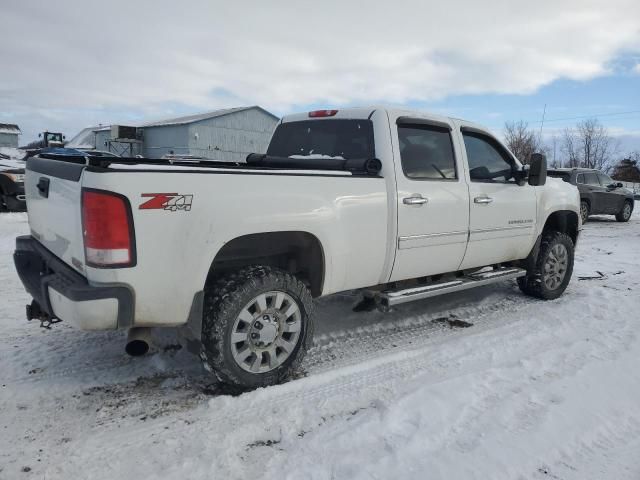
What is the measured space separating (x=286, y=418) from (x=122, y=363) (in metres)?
1.47

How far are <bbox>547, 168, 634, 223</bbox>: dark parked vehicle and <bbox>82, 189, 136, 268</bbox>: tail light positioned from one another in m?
13.6

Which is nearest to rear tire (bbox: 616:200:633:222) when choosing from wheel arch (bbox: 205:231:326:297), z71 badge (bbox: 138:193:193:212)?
wheel arch (bbox: 205:231:326:297)

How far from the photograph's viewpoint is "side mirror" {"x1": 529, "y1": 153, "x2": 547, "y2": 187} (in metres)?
4.80

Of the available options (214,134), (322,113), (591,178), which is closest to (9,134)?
(214,134)

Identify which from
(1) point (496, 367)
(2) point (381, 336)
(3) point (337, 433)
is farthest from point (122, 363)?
(1) point (496, 367)

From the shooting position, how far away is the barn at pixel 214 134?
35.7 m

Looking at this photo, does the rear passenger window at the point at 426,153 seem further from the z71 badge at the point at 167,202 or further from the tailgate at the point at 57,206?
the tailgate at the point at 57,206

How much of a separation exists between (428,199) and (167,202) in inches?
85.1

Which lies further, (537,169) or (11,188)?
(11,188)

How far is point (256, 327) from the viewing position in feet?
10.5

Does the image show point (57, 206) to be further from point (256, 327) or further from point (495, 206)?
point (495, 206)

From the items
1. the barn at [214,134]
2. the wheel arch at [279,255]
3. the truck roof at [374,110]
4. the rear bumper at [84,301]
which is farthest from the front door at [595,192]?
the barn at [214,134]

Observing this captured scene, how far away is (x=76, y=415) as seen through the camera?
2.90 meters

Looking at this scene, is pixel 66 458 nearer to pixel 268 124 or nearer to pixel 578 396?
pixel 578 396
